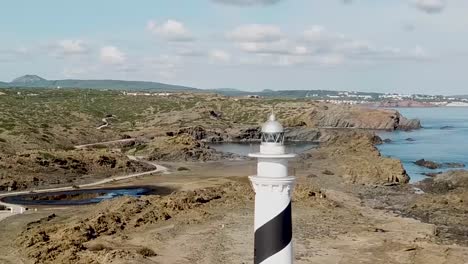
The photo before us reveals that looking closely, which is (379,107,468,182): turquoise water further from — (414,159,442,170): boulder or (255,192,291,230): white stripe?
(255,192,291,230): white stripe

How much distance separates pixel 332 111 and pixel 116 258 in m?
122

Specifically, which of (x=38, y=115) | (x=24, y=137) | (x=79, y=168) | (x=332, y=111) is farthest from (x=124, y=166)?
(x=332, y=111)

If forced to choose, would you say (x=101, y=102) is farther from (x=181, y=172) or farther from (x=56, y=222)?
(x=56, y=222)

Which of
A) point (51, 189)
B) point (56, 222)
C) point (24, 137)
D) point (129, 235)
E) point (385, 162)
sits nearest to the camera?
point (129, 235)

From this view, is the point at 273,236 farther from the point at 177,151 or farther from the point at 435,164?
the point at 177,151

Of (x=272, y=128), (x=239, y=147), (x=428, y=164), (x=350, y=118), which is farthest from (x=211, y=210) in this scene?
(x=350, y=118)

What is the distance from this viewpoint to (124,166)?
69.1m

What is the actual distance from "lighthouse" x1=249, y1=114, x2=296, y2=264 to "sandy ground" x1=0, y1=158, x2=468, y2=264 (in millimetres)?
17031

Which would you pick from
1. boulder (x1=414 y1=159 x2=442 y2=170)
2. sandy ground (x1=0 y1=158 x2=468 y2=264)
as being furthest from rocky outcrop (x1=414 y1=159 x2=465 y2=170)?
sandy ground (x1=0 y1=158 x2=468 y2=264)

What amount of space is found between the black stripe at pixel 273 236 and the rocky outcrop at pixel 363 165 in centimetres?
5021

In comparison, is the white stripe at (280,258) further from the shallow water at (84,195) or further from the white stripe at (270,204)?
the shallow water at (84,195)

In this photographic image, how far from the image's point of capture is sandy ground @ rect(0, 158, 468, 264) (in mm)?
29016

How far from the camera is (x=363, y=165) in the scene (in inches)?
2530

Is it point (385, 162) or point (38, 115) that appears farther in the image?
point (38, 115)
